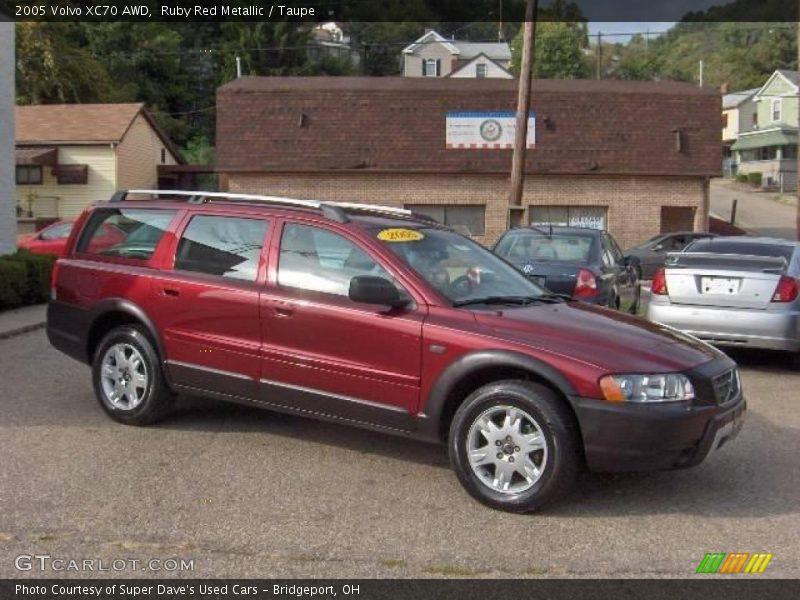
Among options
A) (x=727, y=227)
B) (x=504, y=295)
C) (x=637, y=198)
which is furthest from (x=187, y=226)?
(x=727, y=227)

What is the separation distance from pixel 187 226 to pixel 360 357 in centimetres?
196

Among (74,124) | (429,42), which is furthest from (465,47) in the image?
(74,124)

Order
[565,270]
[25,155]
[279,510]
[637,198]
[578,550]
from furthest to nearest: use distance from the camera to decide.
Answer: [25,155] < [637,198] < [565,270] < [279,510] < [578,550]

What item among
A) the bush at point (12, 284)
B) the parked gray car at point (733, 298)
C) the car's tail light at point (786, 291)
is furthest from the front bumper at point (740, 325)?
the bush at point (12, 284)

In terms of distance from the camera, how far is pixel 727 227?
3666 centimetres

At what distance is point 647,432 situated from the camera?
4914 millimetres

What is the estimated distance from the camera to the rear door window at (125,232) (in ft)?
22.6

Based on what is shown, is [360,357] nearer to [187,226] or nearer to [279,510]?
[279,510]

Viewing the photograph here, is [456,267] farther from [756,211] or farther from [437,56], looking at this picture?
[437,56]

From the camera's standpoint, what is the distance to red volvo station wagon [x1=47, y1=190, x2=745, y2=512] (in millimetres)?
5039

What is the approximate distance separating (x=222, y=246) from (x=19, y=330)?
6.19 m

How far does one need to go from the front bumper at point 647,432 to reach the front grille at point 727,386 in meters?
0.13

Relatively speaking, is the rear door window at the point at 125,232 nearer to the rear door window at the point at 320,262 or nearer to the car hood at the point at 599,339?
the rear door window at the point at 320,262

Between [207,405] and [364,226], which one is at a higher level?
[364,226]
